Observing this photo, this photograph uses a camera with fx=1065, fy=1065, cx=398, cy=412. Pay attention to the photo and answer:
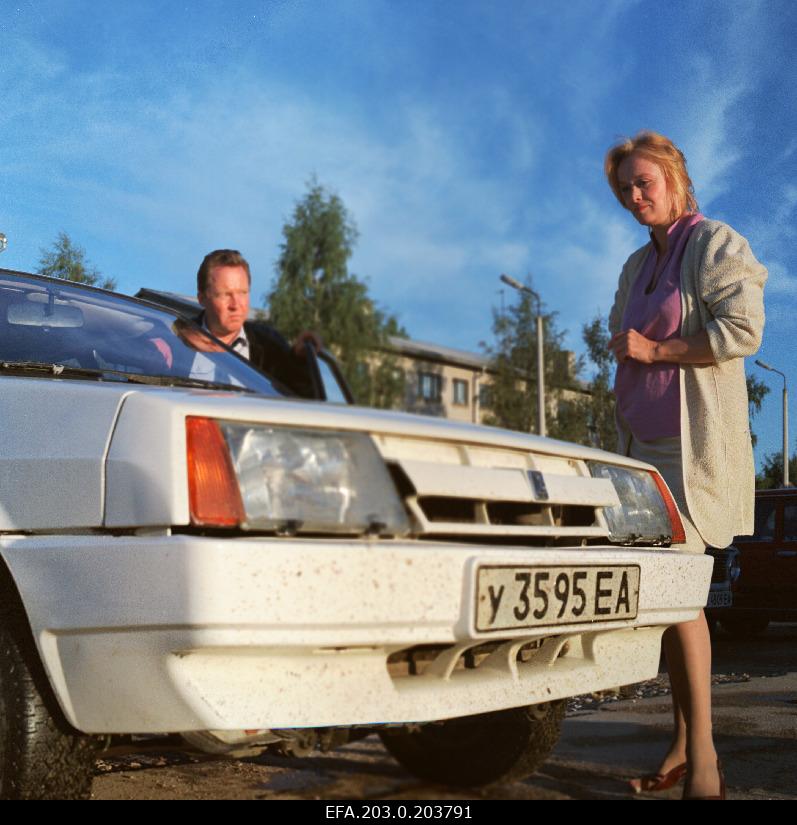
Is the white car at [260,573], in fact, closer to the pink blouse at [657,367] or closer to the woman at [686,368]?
the woman at [686,368]

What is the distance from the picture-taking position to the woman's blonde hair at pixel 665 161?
3543 mm

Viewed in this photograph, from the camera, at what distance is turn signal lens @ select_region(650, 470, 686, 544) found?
3.03 m

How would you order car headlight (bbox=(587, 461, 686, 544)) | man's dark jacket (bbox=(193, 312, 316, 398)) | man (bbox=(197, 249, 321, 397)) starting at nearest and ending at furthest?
car headlight (bbox=(587, 461, 686, 544)) < man's dark jacket (bbox=(193, 312, 316, 398)) < man (bbox=(197, 249, 321, 397))

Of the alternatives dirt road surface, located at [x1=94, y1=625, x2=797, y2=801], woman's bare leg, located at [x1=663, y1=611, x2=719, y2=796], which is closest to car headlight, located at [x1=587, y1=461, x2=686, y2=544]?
woman's bare leg, located at [x1=663, y1=611, x2=719, y2=796]

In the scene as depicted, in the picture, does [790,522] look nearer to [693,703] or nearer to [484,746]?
[693,703]

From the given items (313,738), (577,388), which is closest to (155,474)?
(313,738)

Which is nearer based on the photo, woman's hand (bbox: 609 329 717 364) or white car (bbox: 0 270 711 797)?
white car (bbox: 0 270 711 797)

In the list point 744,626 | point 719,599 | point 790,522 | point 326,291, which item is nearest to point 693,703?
point 719,599

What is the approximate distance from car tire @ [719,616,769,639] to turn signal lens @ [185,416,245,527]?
30.4ft

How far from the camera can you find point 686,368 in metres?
3.40

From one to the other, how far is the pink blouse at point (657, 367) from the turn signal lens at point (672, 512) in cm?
34

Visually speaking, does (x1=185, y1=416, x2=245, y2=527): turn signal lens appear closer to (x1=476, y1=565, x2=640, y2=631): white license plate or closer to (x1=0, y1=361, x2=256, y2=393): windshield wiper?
(x1=476, y1=565, x2=640, y2=631): white license plate

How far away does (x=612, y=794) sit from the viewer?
3057mm
